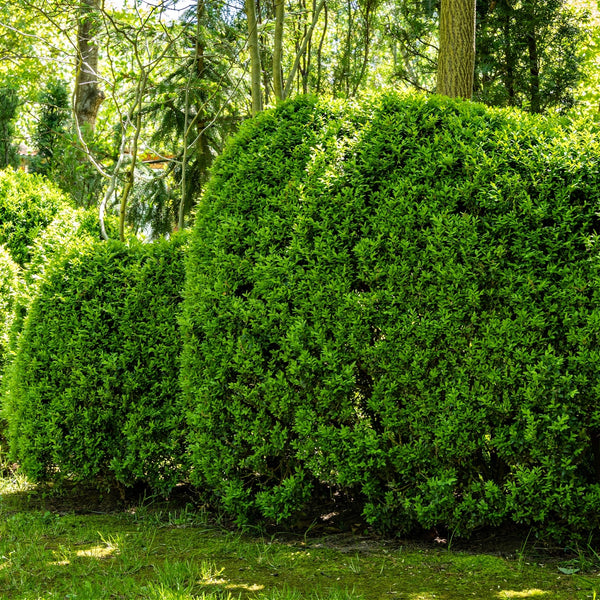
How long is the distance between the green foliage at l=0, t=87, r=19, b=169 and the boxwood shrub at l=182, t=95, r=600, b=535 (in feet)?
39.3

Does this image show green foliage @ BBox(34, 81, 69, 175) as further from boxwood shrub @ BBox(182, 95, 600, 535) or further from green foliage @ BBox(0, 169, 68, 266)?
boxwood shrub @ BBox(182, 95, 600, 535)

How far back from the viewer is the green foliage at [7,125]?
14.0 metres

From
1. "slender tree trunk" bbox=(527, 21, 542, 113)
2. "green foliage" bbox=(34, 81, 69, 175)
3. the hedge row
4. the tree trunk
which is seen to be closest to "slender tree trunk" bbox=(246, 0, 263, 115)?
the tree trunk

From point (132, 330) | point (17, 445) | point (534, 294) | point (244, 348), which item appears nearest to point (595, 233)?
point (534, 294)

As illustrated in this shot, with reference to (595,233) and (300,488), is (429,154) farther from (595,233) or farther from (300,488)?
(300,488)

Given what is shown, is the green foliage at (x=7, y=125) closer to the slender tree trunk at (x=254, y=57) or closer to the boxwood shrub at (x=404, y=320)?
the slender tree trunk at (x=254, y=57)

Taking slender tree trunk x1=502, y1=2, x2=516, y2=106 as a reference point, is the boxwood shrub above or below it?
below

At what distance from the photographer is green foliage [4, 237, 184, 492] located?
4.37 metres

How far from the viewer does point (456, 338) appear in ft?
11.5

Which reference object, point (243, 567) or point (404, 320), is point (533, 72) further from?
point (243, 567)

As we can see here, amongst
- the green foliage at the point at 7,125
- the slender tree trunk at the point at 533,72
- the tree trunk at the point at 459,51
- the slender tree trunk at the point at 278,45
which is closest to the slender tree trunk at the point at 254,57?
the slender tree trunk at the point at 278,45

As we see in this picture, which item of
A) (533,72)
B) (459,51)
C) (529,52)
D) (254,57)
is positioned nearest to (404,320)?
(459,51)

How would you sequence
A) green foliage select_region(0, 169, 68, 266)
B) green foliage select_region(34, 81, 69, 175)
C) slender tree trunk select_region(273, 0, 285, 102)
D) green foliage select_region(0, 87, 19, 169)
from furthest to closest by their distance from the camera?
green foliage select_region(0, 87, 19, 169)
green foliage select_region(34, 81, 69, 175)
green foliage select_region(0, 169, 68, 266)
slender tree trunk select_region(273, 0, 285, 102)

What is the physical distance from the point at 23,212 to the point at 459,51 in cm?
489
